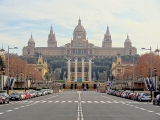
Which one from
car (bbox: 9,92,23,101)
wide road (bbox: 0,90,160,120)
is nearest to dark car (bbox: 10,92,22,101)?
car (bbox: 9,92,23,101)

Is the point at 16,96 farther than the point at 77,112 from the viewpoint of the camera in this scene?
Yes

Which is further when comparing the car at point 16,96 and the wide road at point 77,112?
the car at point 16,96

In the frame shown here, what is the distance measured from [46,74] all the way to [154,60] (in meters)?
73.5

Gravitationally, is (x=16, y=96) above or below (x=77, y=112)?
above

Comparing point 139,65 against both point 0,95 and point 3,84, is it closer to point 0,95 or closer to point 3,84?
point 3,84

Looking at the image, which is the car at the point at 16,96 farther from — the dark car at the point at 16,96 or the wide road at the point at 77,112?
the wide road at the point at 77,112

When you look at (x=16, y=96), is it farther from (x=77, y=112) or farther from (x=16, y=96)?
(x=77, y=112)

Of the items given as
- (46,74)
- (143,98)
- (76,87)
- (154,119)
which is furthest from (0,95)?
(46,74)

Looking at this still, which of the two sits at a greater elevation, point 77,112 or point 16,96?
point 16,96

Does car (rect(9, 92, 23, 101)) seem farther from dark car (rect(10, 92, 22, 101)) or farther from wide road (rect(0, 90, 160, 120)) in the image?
wide road (rect(0, 90, 160, 120))

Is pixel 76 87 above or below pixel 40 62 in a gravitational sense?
below

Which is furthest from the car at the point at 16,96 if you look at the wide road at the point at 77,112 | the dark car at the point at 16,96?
the wide road at the point at 77,112

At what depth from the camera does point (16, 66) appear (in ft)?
362

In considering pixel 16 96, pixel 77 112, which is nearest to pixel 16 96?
pixel 16 96
